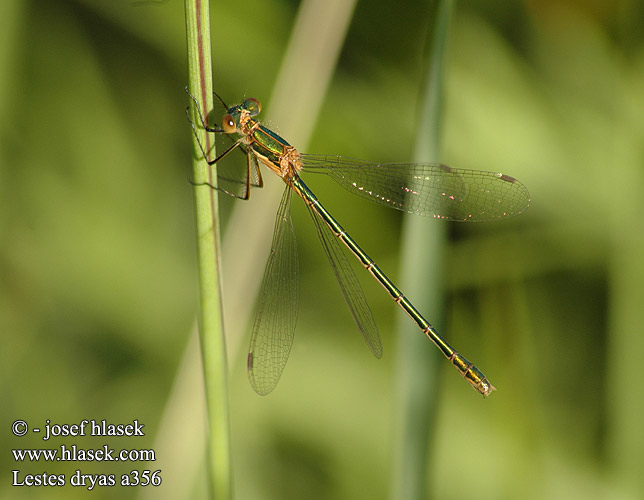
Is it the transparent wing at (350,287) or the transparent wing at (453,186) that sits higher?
the transparent wing at (453,186)

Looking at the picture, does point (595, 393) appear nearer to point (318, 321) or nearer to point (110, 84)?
point (318, 321)

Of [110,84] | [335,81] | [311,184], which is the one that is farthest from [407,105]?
[110,84]

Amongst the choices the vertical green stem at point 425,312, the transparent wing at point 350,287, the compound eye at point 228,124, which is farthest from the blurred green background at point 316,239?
the vertical green stem at point 425,312

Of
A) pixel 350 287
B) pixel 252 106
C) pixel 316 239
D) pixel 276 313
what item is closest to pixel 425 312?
pixel 276 313

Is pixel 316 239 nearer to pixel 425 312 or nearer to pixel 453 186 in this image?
pixel 453 186

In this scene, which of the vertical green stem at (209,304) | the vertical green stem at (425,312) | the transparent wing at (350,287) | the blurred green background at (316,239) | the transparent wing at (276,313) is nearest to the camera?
the vertical green stem at (209,304)

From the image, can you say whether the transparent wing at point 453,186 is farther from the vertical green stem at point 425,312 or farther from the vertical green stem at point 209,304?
the vertical green stem at point 209,304

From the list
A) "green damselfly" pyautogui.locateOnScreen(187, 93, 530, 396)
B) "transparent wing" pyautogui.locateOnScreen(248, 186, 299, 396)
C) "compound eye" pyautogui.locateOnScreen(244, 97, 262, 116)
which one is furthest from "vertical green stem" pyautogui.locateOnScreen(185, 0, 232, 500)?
"compound eye" pyautogui.locateOnScreen(244, 97, 262, 116)
